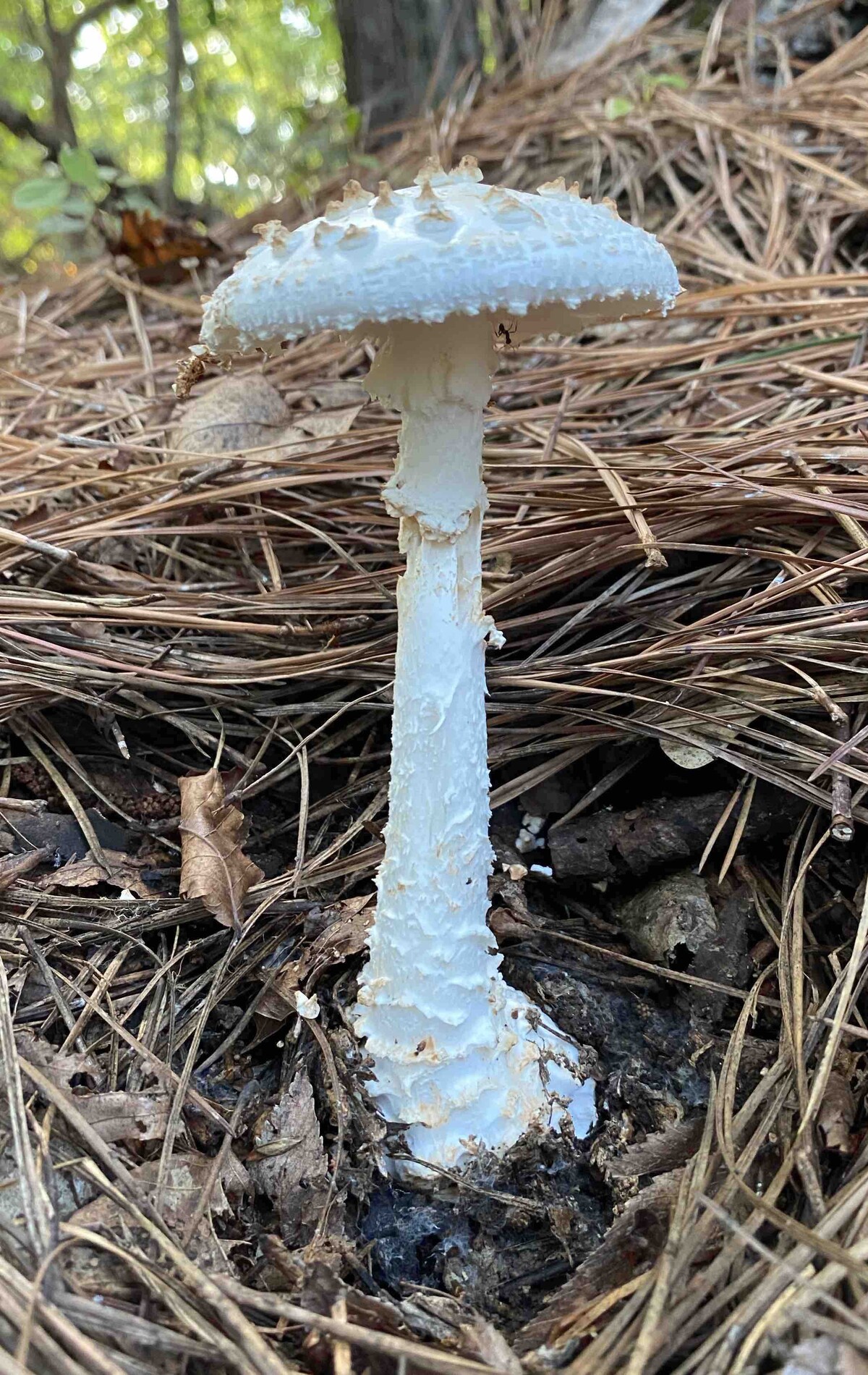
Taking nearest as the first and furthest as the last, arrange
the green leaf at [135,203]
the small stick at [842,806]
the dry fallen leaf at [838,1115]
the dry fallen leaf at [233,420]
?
the dry fallen leaf at [838,1115] → the small stick at [842,806] → the dry fallen leaf at [233,420] → the green leaf at [135,203]

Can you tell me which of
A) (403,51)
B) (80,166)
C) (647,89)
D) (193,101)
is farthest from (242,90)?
(647,89)

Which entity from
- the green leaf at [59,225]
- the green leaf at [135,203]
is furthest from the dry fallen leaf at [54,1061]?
the green leaf at [135,203]

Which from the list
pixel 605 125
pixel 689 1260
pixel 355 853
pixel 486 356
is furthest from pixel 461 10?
pixel 689 1260

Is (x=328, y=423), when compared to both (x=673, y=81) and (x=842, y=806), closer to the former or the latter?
(x=842, y=806)

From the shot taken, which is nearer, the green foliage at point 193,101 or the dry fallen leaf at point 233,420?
the dry fallen leaf at point 233,420

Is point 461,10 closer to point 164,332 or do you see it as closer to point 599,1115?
point 164,332

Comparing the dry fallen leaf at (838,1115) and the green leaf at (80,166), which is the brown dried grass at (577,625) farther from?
the green leaf at (80,166)

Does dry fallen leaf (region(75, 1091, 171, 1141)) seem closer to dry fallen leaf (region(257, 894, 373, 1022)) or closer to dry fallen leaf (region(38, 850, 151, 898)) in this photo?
dry fallen leaf (region(257, 894, 373, 1022))

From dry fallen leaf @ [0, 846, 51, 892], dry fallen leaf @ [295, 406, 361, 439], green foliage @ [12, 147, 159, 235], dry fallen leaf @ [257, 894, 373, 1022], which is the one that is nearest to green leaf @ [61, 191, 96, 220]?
green foliage @ [12, 147, 159, 235]
